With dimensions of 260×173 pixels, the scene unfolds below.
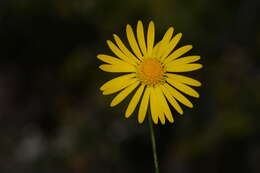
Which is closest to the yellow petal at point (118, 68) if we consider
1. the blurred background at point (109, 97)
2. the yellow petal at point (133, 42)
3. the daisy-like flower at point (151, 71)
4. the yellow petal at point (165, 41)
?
the daisy-like flower at point (151, 71)

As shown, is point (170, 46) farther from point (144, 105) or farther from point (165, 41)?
point (144, 105)

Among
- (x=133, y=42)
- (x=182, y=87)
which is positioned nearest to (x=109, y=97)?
(x=133, y=42)

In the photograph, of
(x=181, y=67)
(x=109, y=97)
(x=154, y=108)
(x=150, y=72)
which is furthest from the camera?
(x=109, y=97)

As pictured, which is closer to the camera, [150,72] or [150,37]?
[150,37]

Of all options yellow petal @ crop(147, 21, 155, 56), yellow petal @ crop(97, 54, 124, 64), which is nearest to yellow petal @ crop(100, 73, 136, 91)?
yellow petal @ crop(97, 54, 124, 64)

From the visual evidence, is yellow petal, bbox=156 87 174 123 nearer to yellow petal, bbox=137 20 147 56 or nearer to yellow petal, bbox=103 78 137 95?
yellow petal, bbox=103 78 137 95

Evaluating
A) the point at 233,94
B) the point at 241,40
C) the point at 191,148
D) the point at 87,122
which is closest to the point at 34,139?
the point at 87,122
